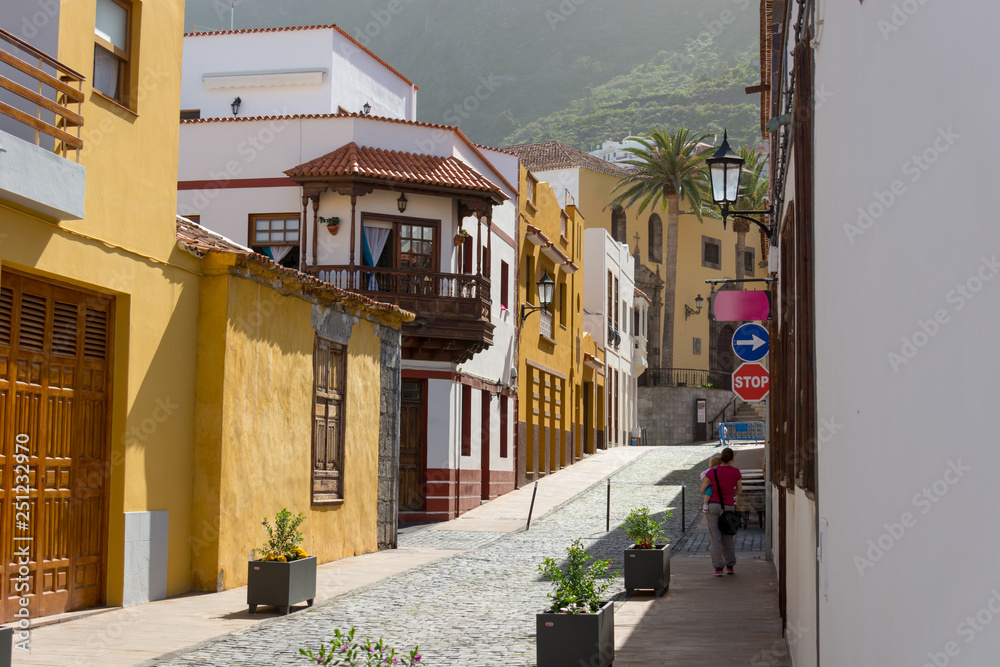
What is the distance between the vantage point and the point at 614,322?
46.5 metres

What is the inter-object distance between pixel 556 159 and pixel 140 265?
152 ft

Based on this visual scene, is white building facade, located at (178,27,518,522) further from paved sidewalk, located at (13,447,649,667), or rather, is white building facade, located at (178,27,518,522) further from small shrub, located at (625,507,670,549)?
small shrub, located at (625,507,670,549)

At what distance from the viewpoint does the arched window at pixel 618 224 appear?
193 ft

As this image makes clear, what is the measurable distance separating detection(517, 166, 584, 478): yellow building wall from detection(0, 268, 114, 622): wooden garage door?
64.5 ft

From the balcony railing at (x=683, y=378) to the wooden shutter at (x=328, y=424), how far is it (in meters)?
40.8

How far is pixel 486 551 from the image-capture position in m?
19.0

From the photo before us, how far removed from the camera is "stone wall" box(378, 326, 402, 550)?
1883 centimetres

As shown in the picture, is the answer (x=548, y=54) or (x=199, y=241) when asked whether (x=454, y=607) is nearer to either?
(x=199, y=241)

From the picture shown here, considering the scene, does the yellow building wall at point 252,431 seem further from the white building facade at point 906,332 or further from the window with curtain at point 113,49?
the white building facade at point 906,332

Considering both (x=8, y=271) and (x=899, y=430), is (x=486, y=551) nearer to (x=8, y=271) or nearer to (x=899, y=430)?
(x=8, y=271)

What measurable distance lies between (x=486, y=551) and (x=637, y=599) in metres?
5.75

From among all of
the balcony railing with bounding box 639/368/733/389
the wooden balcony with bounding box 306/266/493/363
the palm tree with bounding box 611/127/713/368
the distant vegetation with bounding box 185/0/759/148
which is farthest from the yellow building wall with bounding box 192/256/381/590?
the distant vegetation with bounding box 185/0/759/148

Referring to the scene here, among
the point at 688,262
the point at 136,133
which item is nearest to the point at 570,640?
the point at 136,133

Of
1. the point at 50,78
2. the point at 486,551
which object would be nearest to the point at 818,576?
the point at 50,78
